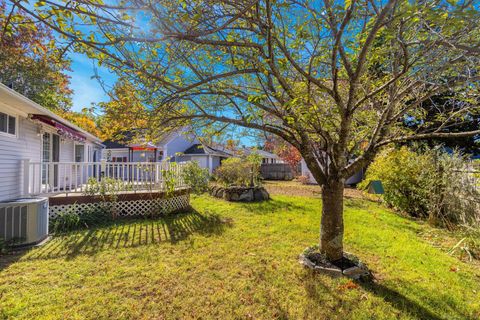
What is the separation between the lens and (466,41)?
8.17 ft

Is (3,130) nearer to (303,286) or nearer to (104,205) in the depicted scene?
(104,205)

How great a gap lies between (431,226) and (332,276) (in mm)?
5278

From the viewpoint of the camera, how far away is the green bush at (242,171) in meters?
12.0

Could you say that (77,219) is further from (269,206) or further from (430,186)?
(430,186)

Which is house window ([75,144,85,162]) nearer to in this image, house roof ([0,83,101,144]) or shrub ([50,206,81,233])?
house roof ([0,83,101,144])

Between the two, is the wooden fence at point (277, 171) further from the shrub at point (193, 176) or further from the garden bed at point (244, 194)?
the shrub at point (193, 176)

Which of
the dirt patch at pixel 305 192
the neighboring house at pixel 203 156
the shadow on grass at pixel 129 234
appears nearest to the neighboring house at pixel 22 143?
the shadow on grass at pixel 129 234

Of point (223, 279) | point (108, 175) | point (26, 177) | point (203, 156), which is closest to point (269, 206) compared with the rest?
point (223, 279)

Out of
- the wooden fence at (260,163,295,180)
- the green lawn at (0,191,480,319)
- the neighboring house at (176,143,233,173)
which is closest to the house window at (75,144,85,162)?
the green lawn at (0,191,480,319)

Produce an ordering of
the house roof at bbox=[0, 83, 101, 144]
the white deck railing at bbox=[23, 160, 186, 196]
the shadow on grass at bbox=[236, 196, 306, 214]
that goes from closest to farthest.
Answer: the house roof at bbox=[0, 83, 101, 144] < the white deck railing at bbox=[23, 160, 186, 196] < the shadow on grass at bbox=[236, 196, 306, 214]

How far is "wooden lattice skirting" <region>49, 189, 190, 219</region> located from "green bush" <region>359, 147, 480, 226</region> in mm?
7967

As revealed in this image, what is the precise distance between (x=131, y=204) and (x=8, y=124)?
3.96 metres

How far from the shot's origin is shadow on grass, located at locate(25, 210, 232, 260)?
15.0ft

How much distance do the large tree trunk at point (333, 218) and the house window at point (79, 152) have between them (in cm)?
1337
